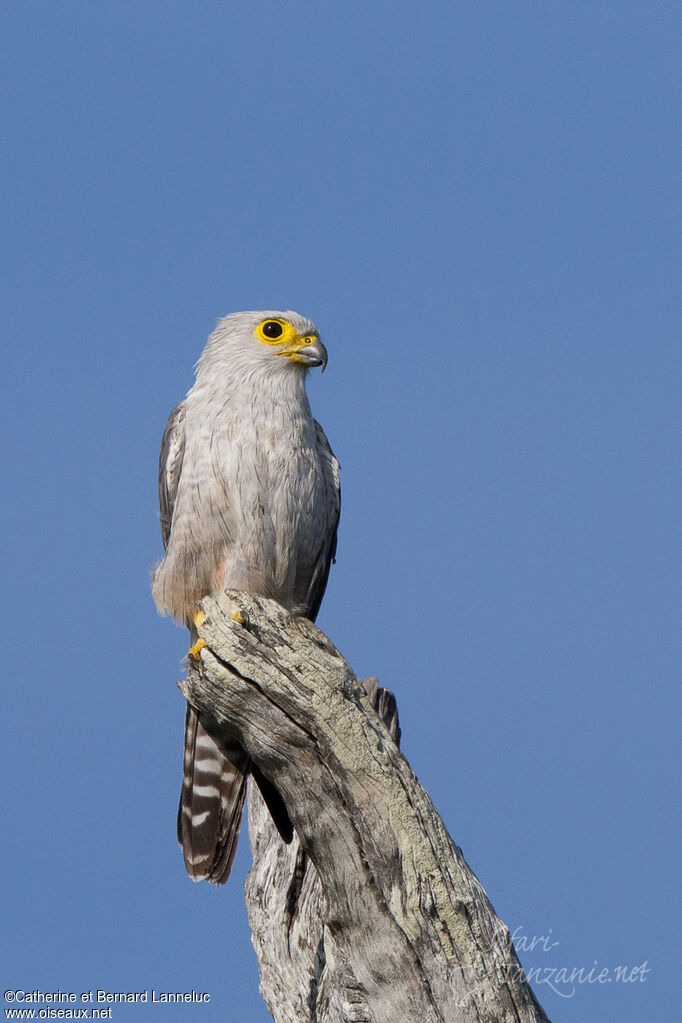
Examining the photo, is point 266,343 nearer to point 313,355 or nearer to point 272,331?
point 272,331

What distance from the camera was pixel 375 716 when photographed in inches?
160

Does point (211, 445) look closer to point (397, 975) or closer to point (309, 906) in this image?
point (309, 906)

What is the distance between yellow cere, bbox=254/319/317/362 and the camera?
6016 millimetres

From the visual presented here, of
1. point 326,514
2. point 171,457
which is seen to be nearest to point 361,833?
point 326,514

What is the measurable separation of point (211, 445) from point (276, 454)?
0.33 meters

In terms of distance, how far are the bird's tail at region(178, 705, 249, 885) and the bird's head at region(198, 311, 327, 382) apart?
78.4 inches

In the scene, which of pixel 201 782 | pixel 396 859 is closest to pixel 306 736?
pixel 396 859

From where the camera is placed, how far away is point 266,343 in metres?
6.05

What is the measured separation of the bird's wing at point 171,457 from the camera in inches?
233

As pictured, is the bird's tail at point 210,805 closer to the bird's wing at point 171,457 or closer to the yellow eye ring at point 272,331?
the bird's wing at point 171,457

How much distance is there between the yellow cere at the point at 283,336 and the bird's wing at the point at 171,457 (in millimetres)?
589

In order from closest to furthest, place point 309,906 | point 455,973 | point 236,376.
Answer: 1. point 455,973
2. point 309,906
3. point 236,376

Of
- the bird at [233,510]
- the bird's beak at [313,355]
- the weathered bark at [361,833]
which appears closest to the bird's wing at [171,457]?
the bird at [233,510]

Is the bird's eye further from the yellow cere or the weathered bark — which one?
the weathered bark
